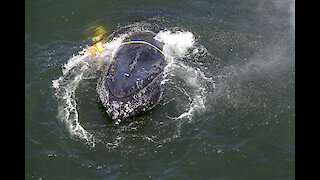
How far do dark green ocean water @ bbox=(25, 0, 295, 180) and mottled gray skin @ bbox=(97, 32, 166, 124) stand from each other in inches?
29.5

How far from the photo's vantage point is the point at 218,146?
24.6 metres

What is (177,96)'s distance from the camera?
2756 cm

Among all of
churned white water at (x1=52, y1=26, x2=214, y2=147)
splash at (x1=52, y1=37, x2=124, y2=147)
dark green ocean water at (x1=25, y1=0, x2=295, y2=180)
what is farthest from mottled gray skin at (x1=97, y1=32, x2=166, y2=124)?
splash at (x1=52, y1=37, x2=124, y2=147)

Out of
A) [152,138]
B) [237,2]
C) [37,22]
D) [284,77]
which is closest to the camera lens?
[152,138]

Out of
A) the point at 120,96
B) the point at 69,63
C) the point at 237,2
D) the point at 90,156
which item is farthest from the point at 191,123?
the point at 237,2

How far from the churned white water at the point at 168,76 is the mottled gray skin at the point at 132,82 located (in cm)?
105

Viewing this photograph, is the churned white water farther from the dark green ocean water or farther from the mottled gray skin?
the mottled gray skin

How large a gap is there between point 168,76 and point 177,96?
6.63 ft

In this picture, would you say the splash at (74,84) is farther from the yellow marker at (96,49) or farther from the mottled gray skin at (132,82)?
the mottled gray skin at (132,82)

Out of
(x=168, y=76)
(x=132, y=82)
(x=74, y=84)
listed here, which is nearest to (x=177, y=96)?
(x=168, y=76)

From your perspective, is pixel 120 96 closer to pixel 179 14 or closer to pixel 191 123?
pixel 191 123

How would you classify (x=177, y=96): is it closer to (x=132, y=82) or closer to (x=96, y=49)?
(x=132, y=82)

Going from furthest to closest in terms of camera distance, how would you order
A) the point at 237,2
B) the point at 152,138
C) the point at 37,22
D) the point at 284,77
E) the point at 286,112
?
1. the point at 237,2
2. the point at 37,22
3. the point at 284,77
4. the point at 286,112
5. the point at 152,138

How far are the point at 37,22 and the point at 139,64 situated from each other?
10.9 meters
